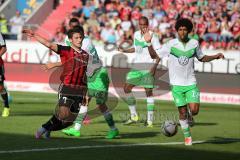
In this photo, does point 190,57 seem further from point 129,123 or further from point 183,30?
point 129,123

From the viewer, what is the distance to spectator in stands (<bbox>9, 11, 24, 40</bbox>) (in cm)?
3622

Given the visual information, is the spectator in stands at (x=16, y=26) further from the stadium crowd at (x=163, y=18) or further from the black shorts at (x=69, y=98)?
the black shorts at (x=69, y=98)

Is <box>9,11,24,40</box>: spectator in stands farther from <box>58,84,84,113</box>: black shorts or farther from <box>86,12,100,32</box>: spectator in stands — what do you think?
<box>58,84,84,113</box>: black shorts

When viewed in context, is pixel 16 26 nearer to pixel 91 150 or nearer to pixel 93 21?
pixel 93 21

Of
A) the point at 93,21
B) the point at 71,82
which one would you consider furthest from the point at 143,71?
the point at 93,21

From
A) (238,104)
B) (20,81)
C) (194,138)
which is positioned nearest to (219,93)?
(238,104)

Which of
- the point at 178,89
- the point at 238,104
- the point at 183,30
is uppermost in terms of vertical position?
the point at 183,30

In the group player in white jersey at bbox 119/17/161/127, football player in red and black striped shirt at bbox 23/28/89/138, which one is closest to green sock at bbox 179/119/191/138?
football player in red and black striped shirt at bbox 23/28/89/138

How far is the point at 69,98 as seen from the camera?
1356 centimetres

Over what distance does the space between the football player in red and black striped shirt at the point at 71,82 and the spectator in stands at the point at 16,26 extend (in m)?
22.6

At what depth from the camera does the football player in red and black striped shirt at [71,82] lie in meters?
13.5

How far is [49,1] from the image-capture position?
3953 cm

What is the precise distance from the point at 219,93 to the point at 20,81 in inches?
328

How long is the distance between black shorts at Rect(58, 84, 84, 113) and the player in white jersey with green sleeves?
189 centimetres
